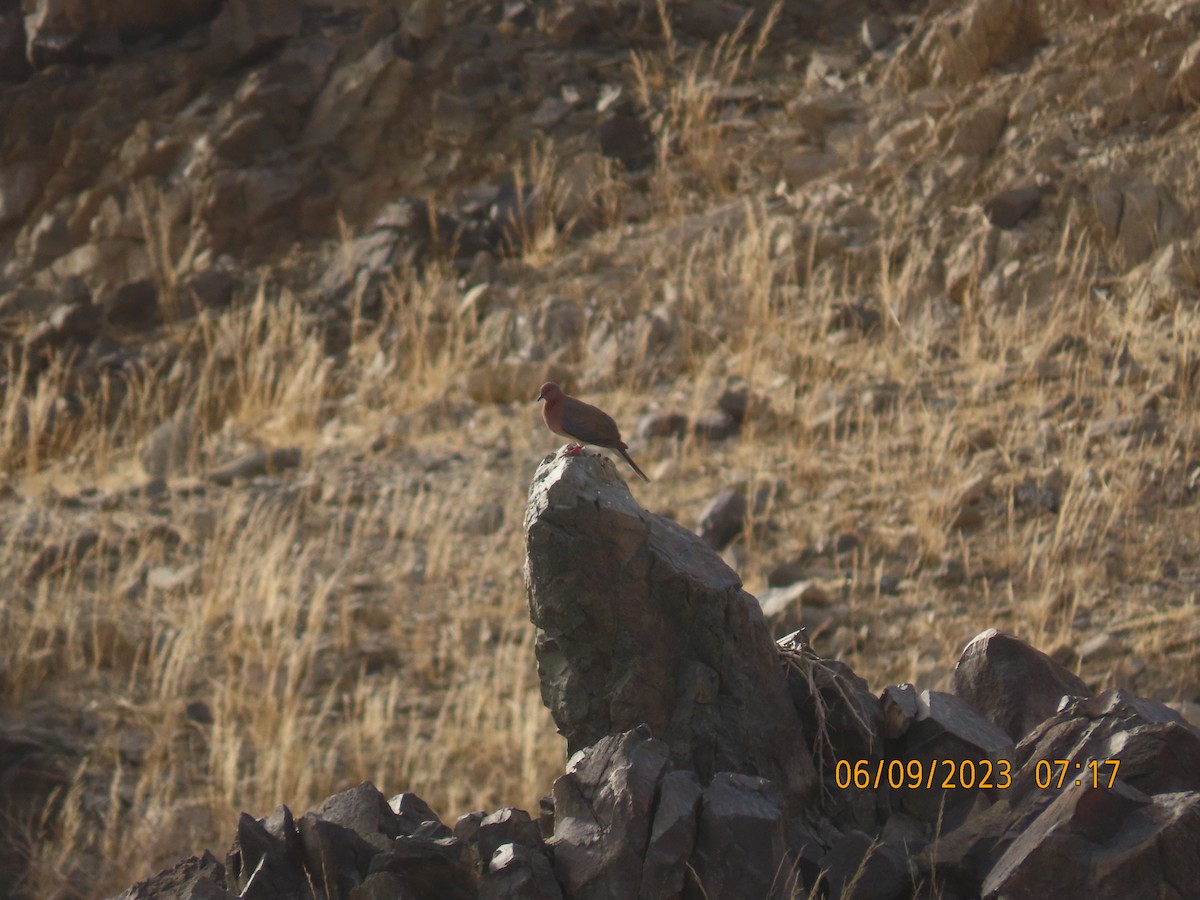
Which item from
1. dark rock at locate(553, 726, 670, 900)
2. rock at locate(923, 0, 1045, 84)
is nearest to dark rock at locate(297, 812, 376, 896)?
dark rock at locate(553, 726, 670, 900)

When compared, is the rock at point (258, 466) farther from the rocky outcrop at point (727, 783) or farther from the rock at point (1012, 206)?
the rocky outcrop at point (727, 783)

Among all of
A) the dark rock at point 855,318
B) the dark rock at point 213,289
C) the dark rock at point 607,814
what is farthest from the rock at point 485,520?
the dark rock at point 213,289

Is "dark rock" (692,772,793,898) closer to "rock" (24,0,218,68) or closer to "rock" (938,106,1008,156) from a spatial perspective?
"rock" (938,106,1008,156)

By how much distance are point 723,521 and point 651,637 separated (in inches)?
141

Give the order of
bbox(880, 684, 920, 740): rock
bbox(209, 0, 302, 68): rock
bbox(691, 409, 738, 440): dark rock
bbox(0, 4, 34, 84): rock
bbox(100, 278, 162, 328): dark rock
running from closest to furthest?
bbox(880, 684, 920, 740): rock < bbox(691, 409, 738, 440): dark rock < bbox(100, 278, 162, 328): dark rock < bbox(209, 0, 302, 68): rock < bbox(0, 4, 34, 84): rock

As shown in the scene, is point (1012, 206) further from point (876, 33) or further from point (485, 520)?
point (485, 520)

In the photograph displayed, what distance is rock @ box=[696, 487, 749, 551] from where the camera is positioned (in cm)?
780

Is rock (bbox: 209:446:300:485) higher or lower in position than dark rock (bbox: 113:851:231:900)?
lower

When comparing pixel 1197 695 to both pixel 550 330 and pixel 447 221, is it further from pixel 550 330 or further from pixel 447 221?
pixel 447 221

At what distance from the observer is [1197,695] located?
20.6 feet

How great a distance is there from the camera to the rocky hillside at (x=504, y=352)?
709cm
